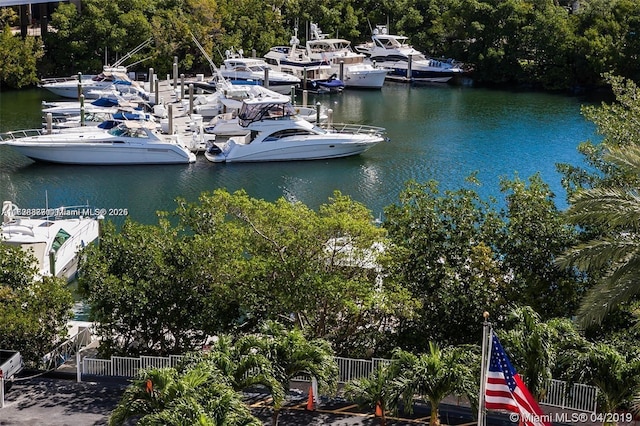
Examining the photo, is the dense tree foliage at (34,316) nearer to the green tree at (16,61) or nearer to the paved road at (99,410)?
the paved road at (99,410)

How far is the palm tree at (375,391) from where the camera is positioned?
27328 millimetres

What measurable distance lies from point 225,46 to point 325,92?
9424 millimetres

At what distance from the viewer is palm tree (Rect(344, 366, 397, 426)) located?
89.7ft

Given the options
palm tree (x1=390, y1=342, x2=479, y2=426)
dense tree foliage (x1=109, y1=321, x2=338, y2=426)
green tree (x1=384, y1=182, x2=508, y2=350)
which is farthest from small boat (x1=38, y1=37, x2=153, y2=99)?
palm tree (x1=390, y1=342, x2=479, y2=426)

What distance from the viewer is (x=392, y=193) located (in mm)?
60312

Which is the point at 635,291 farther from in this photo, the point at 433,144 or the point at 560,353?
the point at 433,144

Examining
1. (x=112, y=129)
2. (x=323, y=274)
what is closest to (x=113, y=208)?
(x=112, y=129)

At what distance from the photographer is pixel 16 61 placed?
3374 inches

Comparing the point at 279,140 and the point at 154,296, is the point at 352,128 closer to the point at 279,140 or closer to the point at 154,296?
the point at 279,140

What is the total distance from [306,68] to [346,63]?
423cm

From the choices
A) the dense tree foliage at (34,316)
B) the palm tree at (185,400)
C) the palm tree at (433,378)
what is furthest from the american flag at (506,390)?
the dense tree foliage at (34,316)

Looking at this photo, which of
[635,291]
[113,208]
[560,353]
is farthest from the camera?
[113,208]

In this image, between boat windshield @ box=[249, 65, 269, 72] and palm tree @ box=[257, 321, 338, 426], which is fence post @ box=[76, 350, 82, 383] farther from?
boat windshield @ box=[249, 65, 269, 72]

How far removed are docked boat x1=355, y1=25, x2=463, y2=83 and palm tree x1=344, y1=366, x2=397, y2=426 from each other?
6865cm
